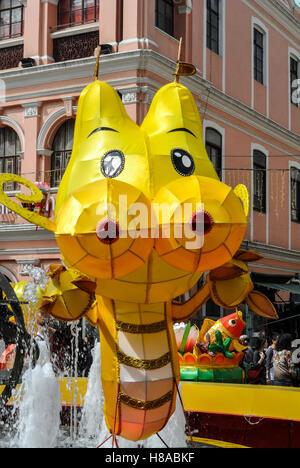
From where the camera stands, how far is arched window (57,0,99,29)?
15.8m

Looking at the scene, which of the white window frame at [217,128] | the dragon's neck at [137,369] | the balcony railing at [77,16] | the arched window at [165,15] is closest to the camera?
the dragon's neck at [137,369]

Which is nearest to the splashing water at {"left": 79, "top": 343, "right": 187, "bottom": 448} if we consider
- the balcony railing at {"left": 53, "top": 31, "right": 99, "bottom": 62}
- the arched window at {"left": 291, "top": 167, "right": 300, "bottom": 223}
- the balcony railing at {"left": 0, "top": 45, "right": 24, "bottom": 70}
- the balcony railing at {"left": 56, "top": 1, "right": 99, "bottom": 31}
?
the balcony railing at {"left": 53, "top": 31, "right": 99, "bottom": 62}

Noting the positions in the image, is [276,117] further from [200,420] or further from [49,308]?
[49,308]

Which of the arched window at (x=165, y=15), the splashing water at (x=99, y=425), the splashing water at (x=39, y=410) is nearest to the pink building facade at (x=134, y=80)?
the arched window at (x=165, y=15)

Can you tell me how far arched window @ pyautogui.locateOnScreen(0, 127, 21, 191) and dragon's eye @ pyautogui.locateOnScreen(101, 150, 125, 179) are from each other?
1162 cm

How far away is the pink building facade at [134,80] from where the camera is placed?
1499 centimetres

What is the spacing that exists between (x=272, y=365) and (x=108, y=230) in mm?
6808

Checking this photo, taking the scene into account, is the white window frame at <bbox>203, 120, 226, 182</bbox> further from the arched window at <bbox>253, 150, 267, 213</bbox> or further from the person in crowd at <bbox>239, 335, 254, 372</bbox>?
the person in crowd at <bbox>239, 335, 254, 372</bbox>

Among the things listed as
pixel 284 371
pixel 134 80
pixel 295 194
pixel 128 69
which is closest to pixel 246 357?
pixel 284 371

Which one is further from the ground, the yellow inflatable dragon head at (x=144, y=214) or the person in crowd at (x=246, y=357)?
the yellow inflatable dragon head at (x=144, y=214)

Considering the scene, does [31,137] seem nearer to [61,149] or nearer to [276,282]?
[61,149]

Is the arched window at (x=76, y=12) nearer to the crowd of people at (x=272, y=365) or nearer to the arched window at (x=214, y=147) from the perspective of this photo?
the arched window at (x=214, y=147)

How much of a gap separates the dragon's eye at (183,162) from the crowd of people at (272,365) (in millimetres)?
5024
